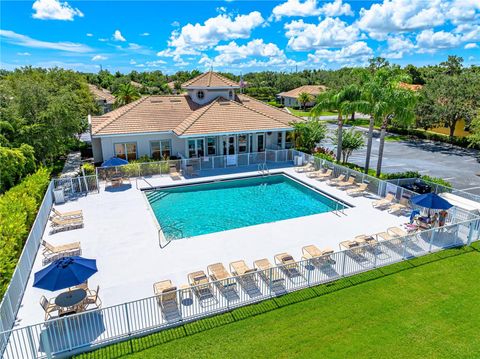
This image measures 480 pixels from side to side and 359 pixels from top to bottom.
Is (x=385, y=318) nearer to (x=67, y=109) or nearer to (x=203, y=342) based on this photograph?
(x=203, y=342)

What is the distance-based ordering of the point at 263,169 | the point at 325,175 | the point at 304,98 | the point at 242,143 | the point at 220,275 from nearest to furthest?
the point at 220,275 → the point at 325,175 → the point at 263,169 → the point at 242,143 → the point at 304,98

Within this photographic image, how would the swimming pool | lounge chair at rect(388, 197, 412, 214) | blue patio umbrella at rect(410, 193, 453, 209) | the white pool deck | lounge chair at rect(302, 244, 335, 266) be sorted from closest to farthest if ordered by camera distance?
1. the white pool deck
2. lounge chair at rect(302, 244, 335, 266)
3. blue patio umbrella at rect(410, 193, 453, 209)
4. lounge chair at rect(388, 197, 412, 214)
5. the swimming pool

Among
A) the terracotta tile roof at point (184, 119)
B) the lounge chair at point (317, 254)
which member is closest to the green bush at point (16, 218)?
the terracotta tile roof at point (184, 119)

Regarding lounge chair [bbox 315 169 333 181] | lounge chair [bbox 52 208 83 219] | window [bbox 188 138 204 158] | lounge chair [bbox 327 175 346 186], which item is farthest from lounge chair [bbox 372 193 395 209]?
lounge chair [bbox 52 208 83 219]

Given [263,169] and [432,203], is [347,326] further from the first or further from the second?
[263,169]

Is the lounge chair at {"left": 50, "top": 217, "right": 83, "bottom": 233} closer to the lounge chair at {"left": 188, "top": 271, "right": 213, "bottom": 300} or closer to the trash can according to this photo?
the trash can

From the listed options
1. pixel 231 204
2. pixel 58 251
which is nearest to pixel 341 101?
pixel 231 204
